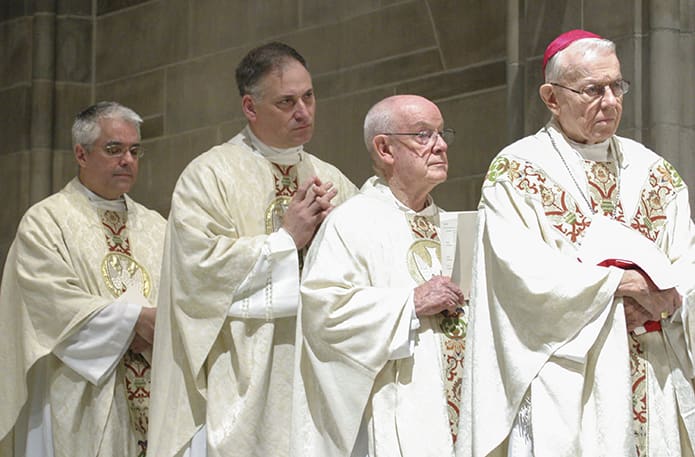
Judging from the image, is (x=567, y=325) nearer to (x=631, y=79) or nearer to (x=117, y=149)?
(x=631, y=79)

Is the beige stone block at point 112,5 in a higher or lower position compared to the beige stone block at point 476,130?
higher

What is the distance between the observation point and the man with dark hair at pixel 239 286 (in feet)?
22.3

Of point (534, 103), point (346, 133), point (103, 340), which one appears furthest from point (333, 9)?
point (103, 340)

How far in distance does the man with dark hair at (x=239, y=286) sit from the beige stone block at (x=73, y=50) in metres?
4.49

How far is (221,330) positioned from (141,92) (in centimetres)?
461

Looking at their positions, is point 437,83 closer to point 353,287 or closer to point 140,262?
point 140,262

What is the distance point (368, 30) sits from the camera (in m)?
9.90

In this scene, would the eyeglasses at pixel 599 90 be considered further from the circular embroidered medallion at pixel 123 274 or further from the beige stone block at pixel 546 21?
the circular embroidered medallion at pixel 123 274

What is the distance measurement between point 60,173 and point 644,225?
5902mm

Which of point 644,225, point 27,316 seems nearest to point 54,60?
point 27,316

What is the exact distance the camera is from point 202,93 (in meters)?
10.9

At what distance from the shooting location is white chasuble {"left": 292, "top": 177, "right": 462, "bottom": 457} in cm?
620

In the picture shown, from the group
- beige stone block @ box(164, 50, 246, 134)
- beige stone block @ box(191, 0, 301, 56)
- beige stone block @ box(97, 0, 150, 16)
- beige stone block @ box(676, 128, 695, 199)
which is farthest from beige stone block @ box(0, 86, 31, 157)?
beige stone block @ box(676, 128, 695, 199)

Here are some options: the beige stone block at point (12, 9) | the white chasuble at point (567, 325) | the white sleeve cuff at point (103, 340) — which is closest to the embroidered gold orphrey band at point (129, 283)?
the white sleeve cuff at point (103, 340)
